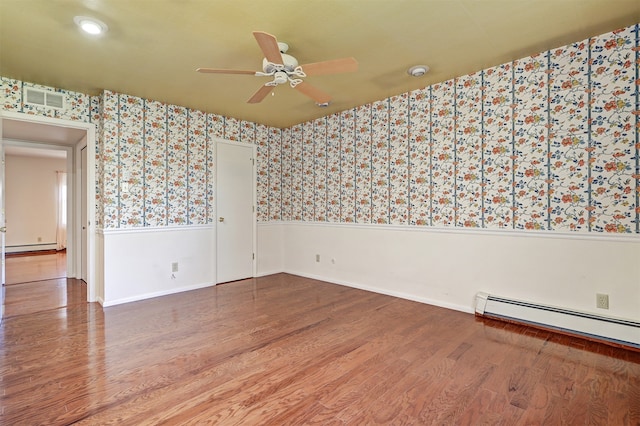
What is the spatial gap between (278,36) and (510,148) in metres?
2.35

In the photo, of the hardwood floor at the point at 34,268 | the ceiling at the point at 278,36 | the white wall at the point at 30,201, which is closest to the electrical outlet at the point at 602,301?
the ceiling at the point at 278,36

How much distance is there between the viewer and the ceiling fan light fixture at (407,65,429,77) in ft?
10.1

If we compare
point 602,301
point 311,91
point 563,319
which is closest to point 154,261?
point 311,91

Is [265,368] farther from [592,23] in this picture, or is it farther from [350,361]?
[592,23]

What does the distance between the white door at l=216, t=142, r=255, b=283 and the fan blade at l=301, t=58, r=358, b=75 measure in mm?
2674

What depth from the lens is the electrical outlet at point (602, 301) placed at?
2.59 meters

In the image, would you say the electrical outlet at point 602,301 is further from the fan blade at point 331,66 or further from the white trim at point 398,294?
the fan blade at point 331,66

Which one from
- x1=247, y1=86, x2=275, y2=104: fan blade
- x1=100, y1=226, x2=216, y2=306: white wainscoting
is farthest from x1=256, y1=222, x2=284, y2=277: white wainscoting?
x1=247, y1=86, x2=275, y2=104: fan blade

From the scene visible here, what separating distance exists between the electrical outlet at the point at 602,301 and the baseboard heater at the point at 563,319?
0.29 feet

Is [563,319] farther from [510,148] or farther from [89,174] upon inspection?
[89,174]

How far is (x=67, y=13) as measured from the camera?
2170mm

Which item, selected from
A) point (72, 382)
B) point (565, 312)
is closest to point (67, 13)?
point (72, 382)

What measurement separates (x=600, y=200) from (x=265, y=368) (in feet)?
9.75

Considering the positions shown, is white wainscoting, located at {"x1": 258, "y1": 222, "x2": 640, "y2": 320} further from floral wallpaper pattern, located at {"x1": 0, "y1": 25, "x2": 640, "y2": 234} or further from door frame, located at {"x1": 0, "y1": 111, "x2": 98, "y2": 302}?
door frame, located at {"x1": 0, "y1": 111, "x2": 98, "y2": 302}
